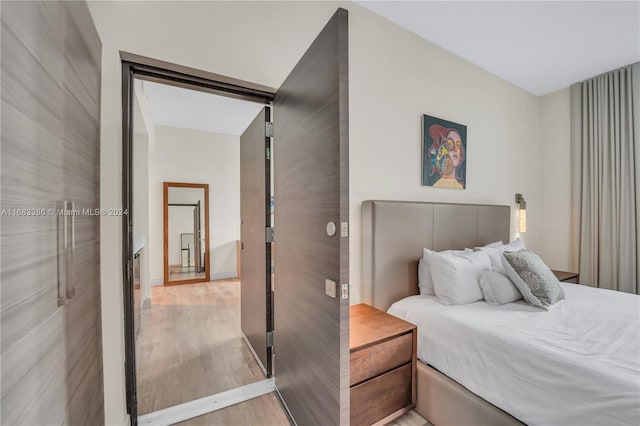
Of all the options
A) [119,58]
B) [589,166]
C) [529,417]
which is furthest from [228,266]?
[589,166]

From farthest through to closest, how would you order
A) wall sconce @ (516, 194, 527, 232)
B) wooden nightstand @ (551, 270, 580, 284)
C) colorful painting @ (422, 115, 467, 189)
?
wall sconce @ (516, 194, 527, 232) → wooden nightstand @ (551, 270, 580, 284) → colorful painting @ (422, 115, 467, 189)

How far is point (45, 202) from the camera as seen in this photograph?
0.86m

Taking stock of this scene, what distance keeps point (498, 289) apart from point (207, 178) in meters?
4.84

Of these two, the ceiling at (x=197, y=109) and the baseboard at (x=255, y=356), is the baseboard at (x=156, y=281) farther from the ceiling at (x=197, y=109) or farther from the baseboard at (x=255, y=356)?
the baseboard at (x=255, y=356)

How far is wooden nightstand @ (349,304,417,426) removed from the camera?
4.79 ft

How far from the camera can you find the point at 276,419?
1.66 meters

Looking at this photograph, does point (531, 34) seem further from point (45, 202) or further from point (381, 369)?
point (45, 202)

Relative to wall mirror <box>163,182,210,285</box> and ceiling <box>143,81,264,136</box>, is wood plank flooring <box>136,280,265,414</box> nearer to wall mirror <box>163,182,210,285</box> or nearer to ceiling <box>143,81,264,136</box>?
wall mirror <box>163,182,210,285</box>

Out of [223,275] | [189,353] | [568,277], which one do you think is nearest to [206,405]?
[189,353]

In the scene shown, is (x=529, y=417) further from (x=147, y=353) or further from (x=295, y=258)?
(x=147, y=353)

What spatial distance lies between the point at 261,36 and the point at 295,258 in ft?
4.79

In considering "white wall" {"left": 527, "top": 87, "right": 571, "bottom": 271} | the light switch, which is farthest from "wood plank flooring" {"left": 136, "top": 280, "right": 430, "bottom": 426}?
"white wall" {"left": 527, "top": 87, "right": 571, "bottom": 271}

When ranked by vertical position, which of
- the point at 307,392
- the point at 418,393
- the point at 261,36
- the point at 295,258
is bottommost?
the point at 418,393

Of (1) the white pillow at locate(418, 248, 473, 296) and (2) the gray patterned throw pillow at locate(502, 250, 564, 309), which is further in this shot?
(1) the white pillow at locate(418, 248, 473, 296)
